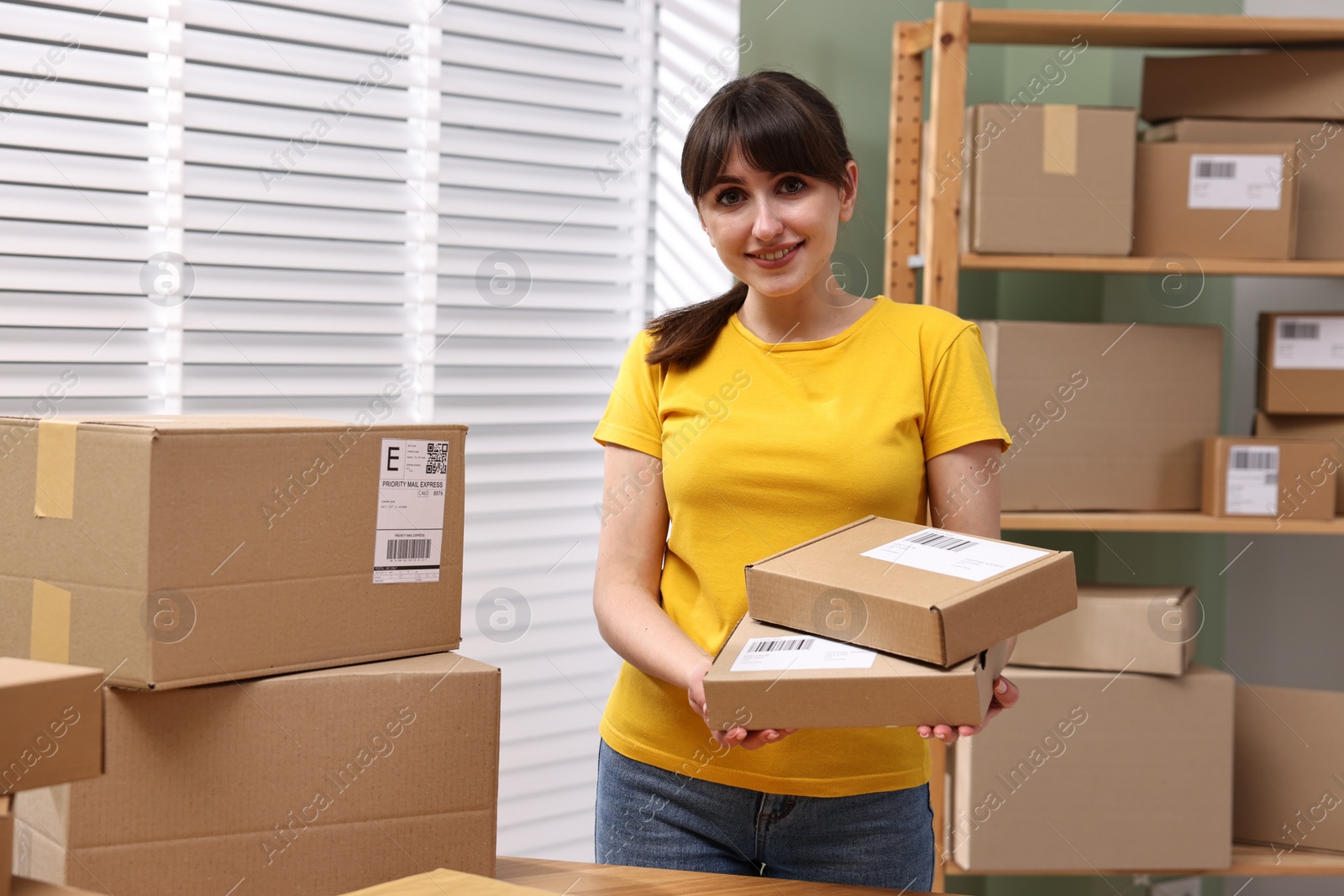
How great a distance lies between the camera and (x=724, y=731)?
1.01 meters

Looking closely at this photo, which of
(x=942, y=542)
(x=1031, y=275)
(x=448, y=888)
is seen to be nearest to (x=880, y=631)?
(x=942, y=542)

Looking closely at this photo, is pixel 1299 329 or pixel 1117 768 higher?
pixel 1299 329

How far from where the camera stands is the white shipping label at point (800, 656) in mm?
985

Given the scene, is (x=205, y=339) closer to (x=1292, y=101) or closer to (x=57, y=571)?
(x=57, y=571)

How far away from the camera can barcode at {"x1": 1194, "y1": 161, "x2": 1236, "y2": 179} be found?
195 centimetres

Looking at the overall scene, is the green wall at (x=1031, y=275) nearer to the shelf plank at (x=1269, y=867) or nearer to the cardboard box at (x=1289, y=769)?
the cardboard box at (x=1289, y=769)

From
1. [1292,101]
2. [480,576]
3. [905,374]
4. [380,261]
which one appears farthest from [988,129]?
[480,576]

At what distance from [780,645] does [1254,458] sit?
4.34 ft

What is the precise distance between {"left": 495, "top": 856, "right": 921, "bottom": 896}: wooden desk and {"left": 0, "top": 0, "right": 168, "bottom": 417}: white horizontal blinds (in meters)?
0.99

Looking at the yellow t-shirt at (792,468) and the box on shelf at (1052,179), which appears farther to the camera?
the box on shelf at (1052,179)

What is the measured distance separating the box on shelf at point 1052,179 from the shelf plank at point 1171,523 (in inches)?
18.2

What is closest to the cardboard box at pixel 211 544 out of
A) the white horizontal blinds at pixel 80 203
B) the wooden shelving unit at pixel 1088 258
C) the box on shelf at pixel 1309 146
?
the white horizontal blinds at pixel 80 203

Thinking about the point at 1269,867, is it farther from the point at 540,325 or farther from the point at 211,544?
the point at 211,544

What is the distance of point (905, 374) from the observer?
4.08 ft
